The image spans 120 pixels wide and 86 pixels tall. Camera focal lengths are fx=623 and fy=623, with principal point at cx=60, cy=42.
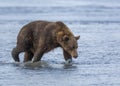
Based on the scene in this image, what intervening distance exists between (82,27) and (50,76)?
10.8m

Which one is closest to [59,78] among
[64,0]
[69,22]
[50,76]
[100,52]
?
[50,76]

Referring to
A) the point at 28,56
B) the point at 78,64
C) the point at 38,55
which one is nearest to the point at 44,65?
the point at 38,55

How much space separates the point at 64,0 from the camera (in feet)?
159

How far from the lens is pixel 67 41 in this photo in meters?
13.9

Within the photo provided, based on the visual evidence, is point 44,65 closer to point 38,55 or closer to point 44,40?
point 38,55

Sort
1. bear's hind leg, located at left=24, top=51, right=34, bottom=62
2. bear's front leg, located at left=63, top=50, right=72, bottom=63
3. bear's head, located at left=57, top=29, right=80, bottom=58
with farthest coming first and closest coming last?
bear's hind leg, located at left=24, top=51, right=34, bottom=62 → bear's front leg, located at left=63, top=50, right=72, bottom=63 → bear's head, located at left=57, top=29, right=80, bottom=58

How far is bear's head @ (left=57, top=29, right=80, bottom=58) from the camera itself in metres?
13.8

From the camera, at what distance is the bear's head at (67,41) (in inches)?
542

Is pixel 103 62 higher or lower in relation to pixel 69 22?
higher

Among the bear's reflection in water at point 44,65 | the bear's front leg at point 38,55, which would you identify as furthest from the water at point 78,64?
the bear's front leg at point 38,55

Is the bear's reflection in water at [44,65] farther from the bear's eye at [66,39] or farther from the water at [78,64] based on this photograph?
the bear's eye at [66,39]

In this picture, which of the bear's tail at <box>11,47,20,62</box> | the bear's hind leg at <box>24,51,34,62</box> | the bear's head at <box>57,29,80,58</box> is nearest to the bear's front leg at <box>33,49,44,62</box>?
the bear's head at <box>57,29,80,58</box>

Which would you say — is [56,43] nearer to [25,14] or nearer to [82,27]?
[82,27]

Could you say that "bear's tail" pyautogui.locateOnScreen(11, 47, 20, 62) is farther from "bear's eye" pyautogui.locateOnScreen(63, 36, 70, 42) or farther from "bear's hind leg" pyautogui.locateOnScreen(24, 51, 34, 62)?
"bear's eye" pyautogui.locateOnScreen(63, 36, 70, 42)
